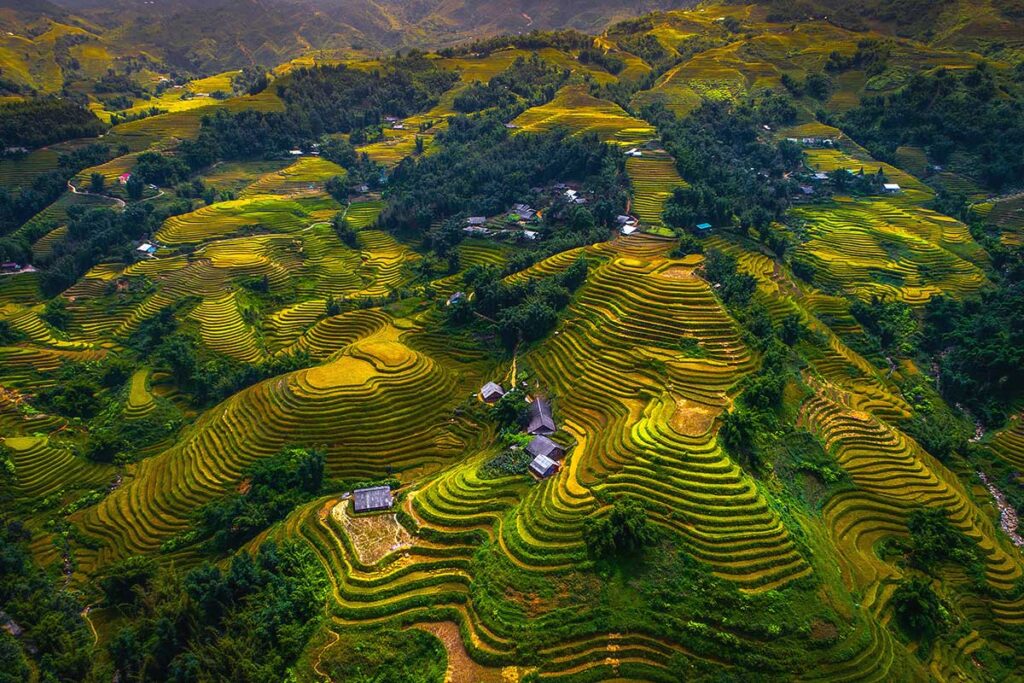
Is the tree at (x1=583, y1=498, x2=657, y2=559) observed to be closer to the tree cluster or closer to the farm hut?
the farm hut

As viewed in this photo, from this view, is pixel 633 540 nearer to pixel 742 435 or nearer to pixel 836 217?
pixel 742 435

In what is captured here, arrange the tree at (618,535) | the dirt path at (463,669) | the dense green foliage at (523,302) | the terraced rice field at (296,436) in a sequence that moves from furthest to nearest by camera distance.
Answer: the dense green foliage at (523,302), the terraced rice field at (296,436), the tree at (618,535), the dirt path at (463,669)

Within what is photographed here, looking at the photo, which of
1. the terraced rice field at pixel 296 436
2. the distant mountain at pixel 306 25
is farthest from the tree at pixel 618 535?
the distant mountain at pixel 306 25

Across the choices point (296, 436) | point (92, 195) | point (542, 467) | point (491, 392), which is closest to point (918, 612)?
point (542, 467)

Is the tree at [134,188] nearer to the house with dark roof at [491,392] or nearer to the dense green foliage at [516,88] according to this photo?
the dense green foliage at [516,88]

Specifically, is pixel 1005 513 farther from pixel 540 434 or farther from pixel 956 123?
pixel 956 123

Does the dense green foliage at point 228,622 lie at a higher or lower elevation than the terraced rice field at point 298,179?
higher

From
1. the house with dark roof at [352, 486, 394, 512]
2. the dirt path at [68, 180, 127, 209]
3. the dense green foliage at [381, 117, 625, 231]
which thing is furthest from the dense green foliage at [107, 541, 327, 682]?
the dirt path at [68, 180, 127, 209]
